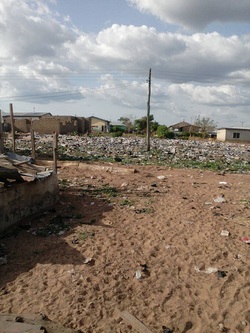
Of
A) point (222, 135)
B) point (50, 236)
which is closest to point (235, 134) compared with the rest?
point (222, 135)

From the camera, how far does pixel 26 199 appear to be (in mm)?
5309

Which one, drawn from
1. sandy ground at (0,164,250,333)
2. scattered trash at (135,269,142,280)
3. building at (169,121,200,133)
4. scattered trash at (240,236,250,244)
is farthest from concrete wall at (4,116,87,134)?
scattered trash at (135,269,142,280)

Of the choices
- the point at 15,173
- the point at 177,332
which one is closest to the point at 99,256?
the point at 177,332

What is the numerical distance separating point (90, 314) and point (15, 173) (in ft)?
8.85

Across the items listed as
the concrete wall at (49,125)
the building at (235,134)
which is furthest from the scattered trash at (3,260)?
the building at (235,134)

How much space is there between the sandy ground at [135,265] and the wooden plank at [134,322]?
0.05 meters

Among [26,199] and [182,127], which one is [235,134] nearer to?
[182,127]

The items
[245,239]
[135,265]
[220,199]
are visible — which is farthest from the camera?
[220,199]

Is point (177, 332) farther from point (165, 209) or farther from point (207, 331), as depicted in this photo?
point (165, 209)

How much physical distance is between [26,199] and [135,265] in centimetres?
239

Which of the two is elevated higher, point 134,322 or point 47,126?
point 47,126

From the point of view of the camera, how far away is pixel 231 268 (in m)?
3.83

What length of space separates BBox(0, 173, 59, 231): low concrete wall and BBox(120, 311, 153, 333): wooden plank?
2.58 m

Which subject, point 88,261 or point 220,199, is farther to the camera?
point 220,199
